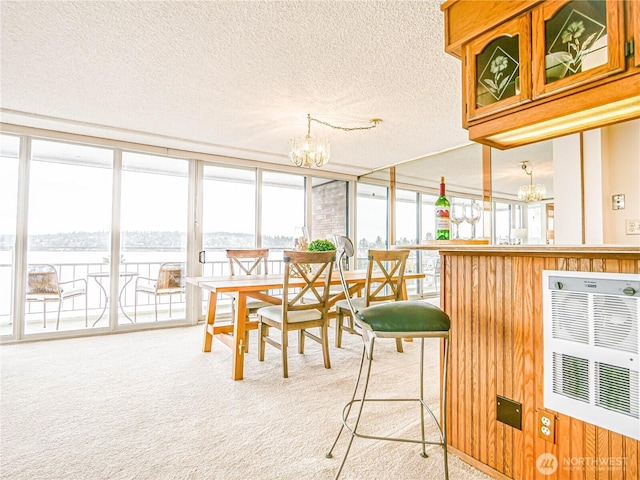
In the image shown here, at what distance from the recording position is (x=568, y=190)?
318 centimetres

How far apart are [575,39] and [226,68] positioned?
2.09 meters

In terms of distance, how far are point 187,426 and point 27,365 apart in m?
2.02

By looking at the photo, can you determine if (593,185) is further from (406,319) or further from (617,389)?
(406,319)

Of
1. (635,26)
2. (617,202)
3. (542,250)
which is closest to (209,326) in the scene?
(542,250)

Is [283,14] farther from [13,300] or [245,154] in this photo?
[13,300]

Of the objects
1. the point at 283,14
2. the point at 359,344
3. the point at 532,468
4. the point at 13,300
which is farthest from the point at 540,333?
the point at 13,300

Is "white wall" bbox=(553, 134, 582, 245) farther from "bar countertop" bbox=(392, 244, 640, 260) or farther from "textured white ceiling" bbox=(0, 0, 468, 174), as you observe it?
"bar countertop" bbox=(392, 244, 640, 260)

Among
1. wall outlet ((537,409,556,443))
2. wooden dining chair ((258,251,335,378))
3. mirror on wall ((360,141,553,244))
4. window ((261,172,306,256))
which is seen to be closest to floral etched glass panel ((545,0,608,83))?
wall outlet ((537,409,556,443))

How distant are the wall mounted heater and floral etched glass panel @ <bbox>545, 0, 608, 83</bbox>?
79cm

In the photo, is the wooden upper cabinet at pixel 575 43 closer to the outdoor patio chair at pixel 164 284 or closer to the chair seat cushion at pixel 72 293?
the outdoor patio chair at pixel 164 284

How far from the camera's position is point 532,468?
1.37 meters

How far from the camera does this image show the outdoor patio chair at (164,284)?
4.31 m

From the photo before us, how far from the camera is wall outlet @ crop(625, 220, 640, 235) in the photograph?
2.83 meters

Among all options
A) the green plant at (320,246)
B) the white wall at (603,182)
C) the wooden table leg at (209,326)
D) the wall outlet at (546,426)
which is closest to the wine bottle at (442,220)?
the wall outlet at (546,426)
